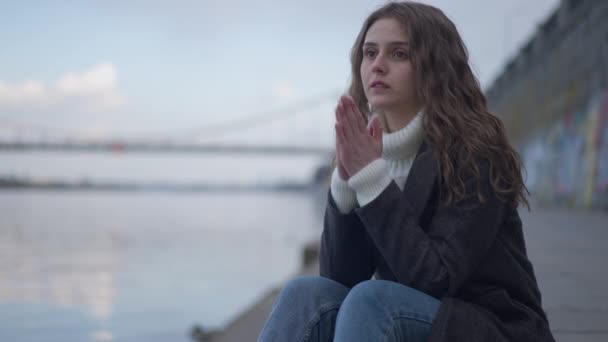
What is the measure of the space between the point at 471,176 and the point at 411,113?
0.85 feet

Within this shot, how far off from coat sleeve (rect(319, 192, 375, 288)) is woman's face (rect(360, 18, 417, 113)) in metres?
0.24

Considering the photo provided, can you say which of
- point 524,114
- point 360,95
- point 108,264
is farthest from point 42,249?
point 360,95

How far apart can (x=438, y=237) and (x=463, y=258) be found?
63 mm

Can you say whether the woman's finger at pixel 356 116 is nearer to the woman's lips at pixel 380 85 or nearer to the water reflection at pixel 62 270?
the woman's lips at pixel 380 85

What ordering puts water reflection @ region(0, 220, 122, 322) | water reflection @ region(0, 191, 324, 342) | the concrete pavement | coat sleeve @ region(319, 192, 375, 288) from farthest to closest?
water reflection @ region(0, 220, 122, 322) < water reflection @ region(0, 191, 324, 342) < the concrete pavement < coat sleeve @ region(319, 192, 375, 288)

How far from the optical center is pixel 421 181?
1.22 meters

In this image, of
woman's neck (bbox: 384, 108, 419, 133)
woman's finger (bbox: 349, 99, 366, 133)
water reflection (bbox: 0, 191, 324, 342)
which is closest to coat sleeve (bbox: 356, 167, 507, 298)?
woman's finger (bbox: 349, 99, 366, 133)

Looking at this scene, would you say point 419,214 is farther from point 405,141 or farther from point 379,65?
point 379,65

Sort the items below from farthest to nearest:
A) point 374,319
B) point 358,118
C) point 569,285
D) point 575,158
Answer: point 575,158 → point 569,285 → point 358,118 → point 374,319

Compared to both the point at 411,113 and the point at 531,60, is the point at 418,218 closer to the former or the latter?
the point at 411,113

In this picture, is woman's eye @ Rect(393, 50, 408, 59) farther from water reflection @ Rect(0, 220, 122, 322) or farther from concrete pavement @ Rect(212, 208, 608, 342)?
water reflection @ Rect(0, 220, 122, 322)

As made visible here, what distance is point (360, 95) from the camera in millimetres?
1583

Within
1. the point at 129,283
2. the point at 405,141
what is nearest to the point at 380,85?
the point at 405,141

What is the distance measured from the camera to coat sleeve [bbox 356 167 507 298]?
1.13 metres
